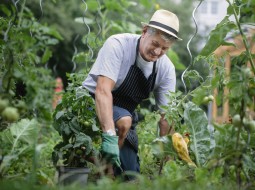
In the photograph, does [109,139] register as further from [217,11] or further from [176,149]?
[217,11]

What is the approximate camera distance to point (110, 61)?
128 inches

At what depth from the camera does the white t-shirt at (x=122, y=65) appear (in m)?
3.23

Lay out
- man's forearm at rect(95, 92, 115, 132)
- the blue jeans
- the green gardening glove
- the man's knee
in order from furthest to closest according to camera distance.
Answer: the blue jeans < the man's knee < man's forearm at rect(95, 92, 115, 132) < the green gardening glove

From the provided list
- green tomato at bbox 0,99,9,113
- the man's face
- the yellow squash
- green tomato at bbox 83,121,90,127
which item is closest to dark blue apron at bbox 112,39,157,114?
the man's face

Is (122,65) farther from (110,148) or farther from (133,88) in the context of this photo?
(110,148)

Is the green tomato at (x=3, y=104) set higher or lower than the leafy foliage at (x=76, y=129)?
higher

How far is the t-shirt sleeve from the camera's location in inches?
126

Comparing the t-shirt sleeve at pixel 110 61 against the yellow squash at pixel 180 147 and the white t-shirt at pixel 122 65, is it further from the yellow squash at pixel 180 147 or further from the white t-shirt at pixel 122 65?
the yellow squash at pixel 180 147

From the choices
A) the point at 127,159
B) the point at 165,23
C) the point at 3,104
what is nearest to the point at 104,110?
the point at 127,159

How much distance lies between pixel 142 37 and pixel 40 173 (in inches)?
57.3

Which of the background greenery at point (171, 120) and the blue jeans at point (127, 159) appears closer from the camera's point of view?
the background greenery at point (171, 120)

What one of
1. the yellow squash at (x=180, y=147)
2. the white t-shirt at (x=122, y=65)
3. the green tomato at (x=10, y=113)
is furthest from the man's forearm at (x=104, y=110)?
the green tomato at (x=10, y=113)

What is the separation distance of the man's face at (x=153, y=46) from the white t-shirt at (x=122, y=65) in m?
0.10

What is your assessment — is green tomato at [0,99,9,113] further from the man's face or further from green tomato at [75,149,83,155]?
the man's face
